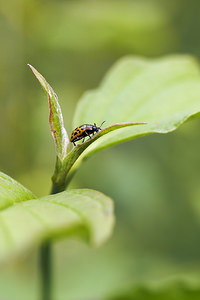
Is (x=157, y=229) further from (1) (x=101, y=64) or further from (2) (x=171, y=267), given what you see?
(1) (x=101, y=64)

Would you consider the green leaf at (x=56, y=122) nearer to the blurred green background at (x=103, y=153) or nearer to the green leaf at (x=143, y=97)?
the green leaf at (x=143, y=97)

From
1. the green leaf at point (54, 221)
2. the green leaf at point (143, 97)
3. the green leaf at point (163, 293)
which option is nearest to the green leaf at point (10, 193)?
the green leaf at point (54, 221)

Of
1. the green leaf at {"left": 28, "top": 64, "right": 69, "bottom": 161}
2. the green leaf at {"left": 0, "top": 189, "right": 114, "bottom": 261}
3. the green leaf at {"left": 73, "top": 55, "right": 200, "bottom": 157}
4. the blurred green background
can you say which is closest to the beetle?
the green leaf at {"left": 73, "top": 55, "right": 200, "bottom": 157}

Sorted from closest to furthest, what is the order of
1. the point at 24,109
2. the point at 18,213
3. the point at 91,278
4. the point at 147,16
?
the point at 18,213 < the point at 91,278 < the point at 24,109 < the point at 147,16

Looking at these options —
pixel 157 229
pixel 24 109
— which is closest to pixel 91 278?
pixel 157 229

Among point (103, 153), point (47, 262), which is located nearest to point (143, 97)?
point (47, 262)

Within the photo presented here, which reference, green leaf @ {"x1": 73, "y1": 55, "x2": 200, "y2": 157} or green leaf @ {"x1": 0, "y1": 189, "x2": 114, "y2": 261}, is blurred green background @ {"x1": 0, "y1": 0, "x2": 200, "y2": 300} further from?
green leaf @ {"x1": 0, "y1": 189, "x2": 114, "y2": 261}
